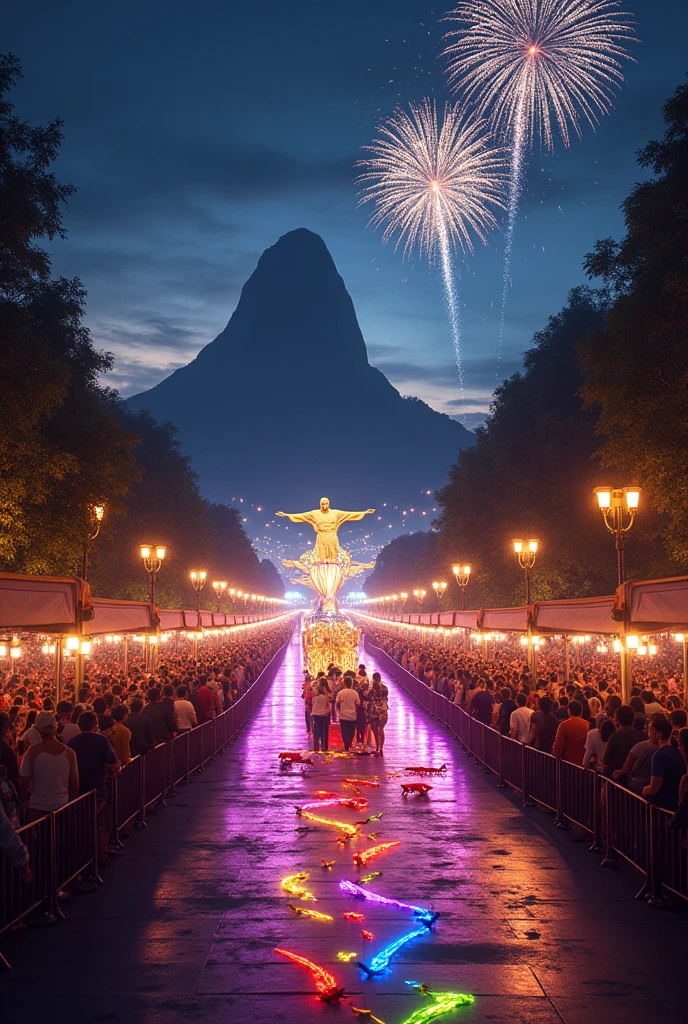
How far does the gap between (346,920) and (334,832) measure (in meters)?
4.50

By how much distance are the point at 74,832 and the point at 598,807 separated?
6168mm

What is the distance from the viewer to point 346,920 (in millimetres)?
9305

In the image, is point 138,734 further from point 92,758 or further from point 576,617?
point 576,617

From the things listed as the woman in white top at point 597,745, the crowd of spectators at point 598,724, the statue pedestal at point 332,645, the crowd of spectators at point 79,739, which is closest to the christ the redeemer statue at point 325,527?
the statue pedestal at point 332,645

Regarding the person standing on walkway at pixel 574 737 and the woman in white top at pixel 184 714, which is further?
the woman in white top at pixel 184 714

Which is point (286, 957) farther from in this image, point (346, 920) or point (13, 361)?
point (13, 361)

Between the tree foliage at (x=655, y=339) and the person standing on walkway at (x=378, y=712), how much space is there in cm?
977

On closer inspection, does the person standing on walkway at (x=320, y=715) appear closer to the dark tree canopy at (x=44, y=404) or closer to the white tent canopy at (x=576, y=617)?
the white tent canopy at (x=576, y=617)

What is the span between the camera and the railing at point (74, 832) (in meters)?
8.88

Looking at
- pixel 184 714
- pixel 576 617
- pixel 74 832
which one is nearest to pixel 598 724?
pixel 74 832

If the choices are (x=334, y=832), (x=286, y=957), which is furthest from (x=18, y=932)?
(x=334, y=832)

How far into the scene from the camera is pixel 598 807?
40.7 ft

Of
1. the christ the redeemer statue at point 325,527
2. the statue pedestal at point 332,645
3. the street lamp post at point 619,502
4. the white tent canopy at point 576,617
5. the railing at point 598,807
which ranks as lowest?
the railing at point 598,807

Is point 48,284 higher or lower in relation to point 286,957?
higher
